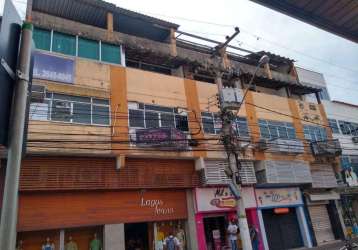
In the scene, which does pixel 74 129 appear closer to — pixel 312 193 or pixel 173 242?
pixel 173 242

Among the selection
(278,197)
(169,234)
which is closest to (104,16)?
(169,234)

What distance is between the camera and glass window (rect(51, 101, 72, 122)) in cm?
1377

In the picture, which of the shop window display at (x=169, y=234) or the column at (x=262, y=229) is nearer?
the shop window display at (x=169, y=234)

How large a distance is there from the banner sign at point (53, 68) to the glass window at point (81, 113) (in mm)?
1312

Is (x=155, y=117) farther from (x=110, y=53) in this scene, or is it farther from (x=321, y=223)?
(x=321, y=223)

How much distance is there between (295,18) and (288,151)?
1941cm

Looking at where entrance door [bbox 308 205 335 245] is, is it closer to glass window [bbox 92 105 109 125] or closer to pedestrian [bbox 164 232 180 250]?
pedestrian [bbox 164 232 180 250]

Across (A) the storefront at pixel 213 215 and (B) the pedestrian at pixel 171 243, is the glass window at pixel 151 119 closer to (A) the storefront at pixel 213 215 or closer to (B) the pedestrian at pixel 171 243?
(A) the storefront at pixel 213 215

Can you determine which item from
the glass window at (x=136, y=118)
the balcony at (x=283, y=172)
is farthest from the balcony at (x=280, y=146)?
the glass window at (x=136, y=118)

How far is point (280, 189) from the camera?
21266 millimetres

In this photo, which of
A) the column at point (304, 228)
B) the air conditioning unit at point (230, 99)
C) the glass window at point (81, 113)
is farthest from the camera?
the column at point (304, 228)

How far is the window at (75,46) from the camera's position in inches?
588

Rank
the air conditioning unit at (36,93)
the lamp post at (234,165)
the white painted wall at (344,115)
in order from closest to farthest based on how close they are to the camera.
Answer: the air conditioning unit at (36,93)
the lamp post at (234,165)
the white painted wall at (344,115)

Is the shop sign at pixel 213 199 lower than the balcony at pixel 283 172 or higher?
lower
